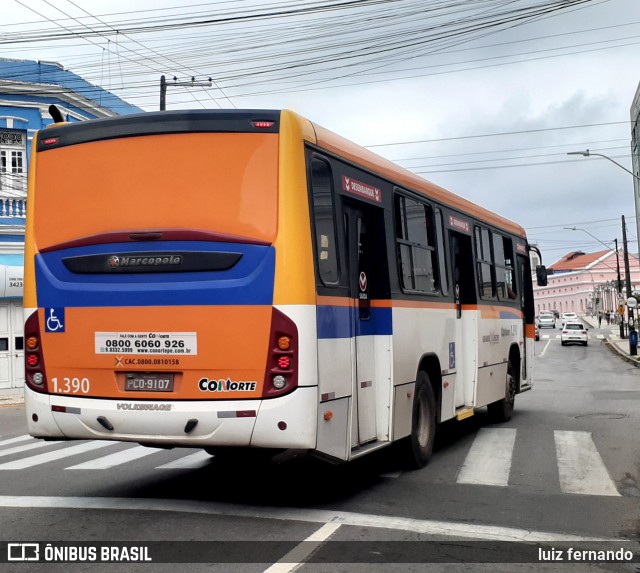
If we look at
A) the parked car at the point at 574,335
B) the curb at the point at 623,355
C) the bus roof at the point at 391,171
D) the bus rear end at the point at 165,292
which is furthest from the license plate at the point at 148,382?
the parked car at the point at 574,335

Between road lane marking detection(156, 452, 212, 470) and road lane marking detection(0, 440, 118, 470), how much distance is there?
5.48 ft

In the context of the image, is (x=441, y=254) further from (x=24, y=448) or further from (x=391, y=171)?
(x=24, y=448)

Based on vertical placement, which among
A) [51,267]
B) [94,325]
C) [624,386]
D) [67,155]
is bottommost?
[624,386]

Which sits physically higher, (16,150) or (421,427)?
(16,150)

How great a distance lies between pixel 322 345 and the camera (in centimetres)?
733

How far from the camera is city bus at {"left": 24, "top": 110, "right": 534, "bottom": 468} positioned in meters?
7.14

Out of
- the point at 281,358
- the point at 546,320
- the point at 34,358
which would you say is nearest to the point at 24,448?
the point at 34,358

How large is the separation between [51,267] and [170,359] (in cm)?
146

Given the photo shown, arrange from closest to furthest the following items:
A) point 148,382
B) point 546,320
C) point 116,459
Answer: point 148,382 < point 116,459 < point 546,320

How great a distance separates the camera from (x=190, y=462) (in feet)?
34.5

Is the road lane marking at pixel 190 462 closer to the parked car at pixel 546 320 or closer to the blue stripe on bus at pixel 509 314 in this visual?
the blue stripe on bus at pixel 509 314

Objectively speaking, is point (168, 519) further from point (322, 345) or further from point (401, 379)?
point (401, 379)

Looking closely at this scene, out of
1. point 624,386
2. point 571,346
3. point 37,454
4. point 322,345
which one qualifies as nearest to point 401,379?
point 322,345

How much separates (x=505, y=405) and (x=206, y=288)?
871 centimetres
